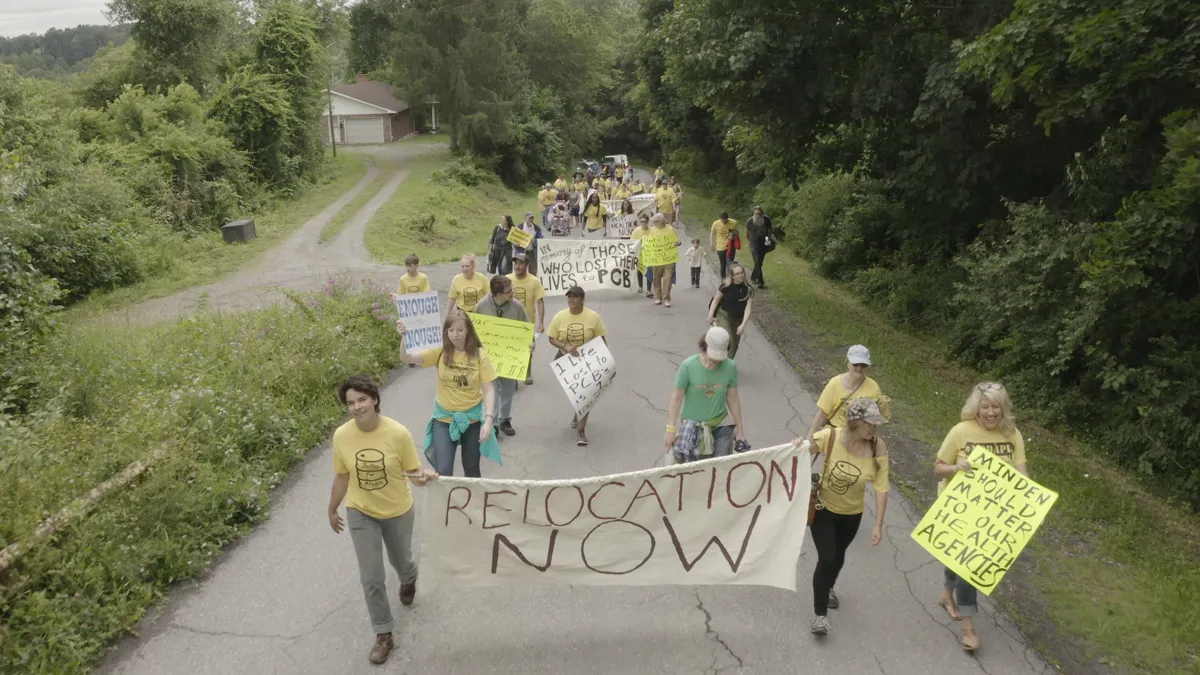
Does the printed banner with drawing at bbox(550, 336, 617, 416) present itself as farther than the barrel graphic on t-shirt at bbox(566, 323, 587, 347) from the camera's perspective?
No

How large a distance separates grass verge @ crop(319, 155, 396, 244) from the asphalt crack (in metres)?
20.4

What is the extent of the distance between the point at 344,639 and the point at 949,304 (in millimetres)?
11069

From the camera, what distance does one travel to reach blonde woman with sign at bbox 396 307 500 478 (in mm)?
6184

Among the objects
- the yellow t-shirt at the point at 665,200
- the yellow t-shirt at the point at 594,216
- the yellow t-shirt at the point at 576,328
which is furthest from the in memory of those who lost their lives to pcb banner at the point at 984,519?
the yellow t-shirt at the point at 594,216

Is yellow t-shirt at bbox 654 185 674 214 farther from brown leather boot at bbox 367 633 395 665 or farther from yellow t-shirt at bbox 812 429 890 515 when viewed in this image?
brown leather boot at bbox 367 633 395 665

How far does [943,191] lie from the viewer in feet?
43.8

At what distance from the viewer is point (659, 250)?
50.2 ft

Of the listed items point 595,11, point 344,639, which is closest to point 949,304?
point 344,639

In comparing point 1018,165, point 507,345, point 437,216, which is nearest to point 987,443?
point 507,345

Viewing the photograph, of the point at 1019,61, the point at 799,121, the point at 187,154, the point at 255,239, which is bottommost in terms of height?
the point at 255,239

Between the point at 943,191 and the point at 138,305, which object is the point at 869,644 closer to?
the point at 943,191

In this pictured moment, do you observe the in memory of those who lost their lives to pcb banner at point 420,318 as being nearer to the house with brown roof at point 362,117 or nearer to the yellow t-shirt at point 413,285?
the yellow t-shirt at point 413,285

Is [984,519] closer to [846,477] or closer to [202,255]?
[846,477]

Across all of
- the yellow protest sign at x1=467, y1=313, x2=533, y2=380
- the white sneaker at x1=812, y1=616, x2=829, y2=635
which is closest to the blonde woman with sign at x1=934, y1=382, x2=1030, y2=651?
the white sneaker at x1=812, y1=616, x2=829, y2=635
